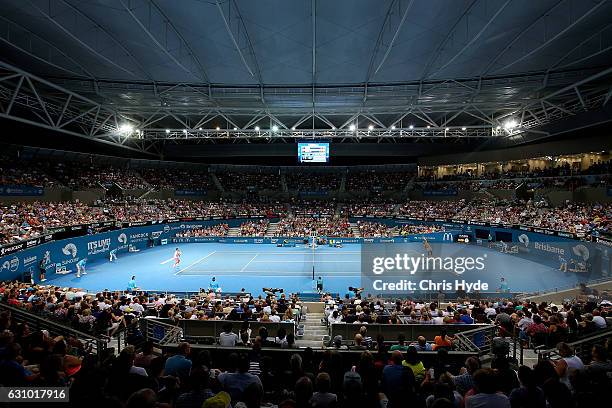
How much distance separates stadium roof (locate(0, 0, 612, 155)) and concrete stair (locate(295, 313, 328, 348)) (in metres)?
12.6

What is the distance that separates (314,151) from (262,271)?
15.6 metres

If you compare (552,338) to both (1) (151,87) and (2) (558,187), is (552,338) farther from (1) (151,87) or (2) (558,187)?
(2) (558,187)

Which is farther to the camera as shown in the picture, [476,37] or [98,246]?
[98,246]

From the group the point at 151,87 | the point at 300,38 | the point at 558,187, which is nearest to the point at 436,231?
the point at 558,187

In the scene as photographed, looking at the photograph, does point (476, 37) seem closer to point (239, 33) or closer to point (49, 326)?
point (239, 33)

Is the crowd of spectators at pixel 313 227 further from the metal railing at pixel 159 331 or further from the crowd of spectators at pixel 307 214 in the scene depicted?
the metal railing at pixel 159 331

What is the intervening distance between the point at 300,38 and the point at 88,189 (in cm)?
3161

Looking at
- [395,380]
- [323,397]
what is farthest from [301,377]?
[395,380]

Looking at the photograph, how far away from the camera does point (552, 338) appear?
792cm

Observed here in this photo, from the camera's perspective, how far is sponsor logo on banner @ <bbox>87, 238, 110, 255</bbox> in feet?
92.4

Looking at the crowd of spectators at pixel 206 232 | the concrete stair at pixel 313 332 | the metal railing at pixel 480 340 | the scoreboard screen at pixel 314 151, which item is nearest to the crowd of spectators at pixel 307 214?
the crowd of spectators at pixel 206 232

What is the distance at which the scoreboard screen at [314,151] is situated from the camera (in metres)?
37.0

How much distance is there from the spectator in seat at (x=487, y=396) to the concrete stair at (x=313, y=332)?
592 centimetres

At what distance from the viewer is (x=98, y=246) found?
29250 millimetres
